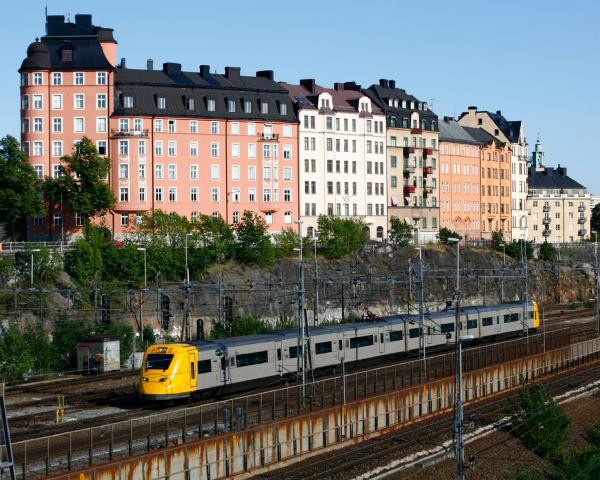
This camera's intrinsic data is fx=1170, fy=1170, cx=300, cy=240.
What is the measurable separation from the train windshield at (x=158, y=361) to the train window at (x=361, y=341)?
17633 millimetres

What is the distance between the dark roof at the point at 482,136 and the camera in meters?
167

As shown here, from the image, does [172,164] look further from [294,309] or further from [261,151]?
[294,309]

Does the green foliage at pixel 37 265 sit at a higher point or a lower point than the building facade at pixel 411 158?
lower

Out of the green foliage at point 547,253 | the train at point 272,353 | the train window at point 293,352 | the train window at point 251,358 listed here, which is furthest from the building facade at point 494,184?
the train window at point 251,358

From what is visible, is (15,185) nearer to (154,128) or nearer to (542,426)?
(154,128)

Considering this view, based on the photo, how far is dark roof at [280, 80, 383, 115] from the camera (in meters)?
132

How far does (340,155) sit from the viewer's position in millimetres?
133500

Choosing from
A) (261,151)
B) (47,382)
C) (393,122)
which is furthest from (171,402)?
(393,122)

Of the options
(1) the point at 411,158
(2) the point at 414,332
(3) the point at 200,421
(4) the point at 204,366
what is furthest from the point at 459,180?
(3) the point at 200,421

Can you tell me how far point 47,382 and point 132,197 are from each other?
156 feet

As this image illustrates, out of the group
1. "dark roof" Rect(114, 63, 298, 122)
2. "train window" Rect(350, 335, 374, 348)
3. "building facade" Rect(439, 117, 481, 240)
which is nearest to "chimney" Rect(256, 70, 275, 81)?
"dark roof" Rect(114, 63, 298, 122)

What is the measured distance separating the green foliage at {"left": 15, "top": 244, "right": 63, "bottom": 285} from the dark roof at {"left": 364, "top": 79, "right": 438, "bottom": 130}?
61.6 metres

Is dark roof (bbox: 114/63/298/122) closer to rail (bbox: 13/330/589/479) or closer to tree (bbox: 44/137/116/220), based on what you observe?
tree (bbox: 44/137/116/220)

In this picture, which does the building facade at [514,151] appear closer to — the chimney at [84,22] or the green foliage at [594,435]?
the chimney at [84,22]
